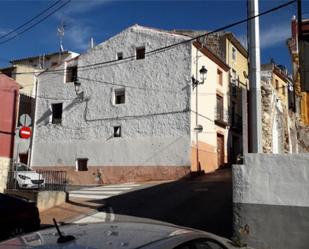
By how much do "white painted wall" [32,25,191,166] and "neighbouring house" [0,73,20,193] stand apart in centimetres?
850

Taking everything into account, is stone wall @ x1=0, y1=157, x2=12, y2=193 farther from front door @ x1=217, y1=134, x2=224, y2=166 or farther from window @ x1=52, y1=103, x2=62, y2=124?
front door @ x1=217, y1=134, x2=224, y2=166

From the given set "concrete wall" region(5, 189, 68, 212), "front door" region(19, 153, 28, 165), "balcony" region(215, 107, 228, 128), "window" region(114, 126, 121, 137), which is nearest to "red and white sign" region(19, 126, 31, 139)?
"concrete wall" region(5, 189, 68, 212)

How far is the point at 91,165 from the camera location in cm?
2920

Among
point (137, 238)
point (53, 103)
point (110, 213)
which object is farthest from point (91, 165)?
point (137, 238)

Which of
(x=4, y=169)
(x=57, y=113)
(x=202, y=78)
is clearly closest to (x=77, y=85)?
(x=57, y=113)

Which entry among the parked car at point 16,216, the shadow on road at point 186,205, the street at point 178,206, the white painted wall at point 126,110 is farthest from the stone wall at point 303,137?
the parked car at point 16,216

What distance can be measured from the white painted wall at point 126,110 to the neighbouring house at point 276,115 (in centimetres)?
458

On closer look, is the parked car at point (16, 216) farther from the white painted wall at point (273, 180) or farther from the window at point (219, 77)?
the window at point (219, 77)

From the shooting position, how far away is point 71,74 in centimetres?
3244

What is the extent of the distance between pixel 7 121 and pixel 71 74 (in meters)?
12.1

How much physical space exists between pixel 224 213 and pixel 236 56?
2502cm

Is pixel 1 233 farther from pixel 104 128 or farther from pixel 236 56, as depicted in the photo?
pixel 236 56

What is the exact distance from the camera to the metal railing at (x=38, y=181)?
18.8 m

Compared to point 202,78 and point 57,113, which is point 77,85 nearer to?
point 57,113
